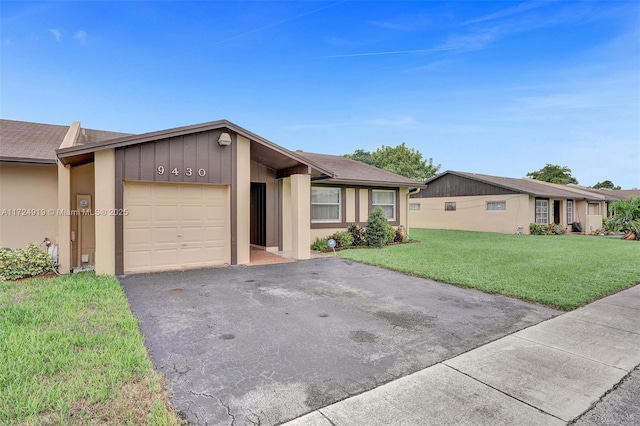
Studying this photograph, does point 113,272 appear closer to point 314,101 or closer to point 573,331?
point 573,331

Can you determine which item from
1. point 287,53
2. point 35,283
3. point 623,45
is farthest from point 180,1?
point 623,45

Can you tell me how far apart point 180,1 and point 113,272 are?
932cm

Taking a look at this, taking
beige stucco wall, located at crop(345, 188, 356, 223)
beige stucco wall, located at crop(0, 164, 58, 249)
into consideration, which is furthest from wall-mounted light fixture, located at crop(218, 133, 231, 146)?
beige stucco wall, located at crop(345, 188, 356, 223)

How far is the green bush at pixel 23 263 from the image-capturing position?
22.2ft

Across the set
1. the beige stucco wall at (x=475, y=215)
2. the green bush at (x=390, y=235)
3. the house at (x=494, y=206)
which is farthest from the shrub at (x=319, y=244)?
the beige stucco wall at (x=475, y=215)

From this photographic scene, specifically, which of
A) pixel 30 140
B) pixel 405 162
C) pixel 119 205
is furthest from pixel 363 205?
pixel 405 162

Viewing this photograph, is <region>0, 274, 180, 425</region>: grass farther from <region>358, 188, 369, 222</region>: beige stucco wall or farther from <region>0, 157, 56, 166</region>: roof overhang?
<region>358, 188, 369, 222</region>: beige stucco wall

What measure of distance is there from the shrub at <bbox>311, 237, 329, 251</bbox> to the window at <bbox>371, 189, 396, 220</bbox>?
3.29 m

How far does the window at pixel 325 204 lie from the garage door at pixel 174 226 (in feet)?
15.2

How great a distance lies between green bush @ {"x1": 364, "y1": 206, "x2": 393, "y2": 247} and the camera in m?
13.0

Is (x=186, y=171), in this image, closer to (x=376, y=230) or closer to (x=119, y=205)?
(x=119, y=205)

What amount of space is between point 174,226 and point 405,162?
39573 millimetres

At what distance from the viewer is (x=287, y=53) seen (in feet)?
47.7

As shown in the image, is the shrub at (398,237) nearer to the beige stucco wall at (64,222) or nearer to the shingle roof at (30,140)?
the beige stucco wall at (64,222)
